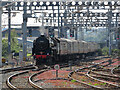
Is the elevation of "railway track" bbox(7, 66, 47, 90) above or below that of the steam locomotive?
below

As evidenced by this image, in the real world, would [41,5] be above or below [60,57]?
above

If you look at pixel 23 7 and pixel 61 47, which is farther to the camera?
pixel 23 7

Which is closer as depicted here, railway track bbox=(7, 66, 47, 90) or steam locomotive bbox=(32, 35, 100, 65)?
railway track bbox=(7, 66, 47, 90)

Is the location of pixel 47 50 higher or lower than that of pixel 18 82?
higher

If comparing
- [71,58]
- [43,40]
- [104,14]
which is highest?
[104,14]

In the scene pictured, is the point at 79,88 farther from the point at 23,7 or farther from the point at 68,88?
the point at 23,7

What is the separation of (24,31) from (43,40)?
9066 mm

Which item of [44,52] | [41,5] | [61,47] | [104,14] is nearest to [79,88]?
[44,52]

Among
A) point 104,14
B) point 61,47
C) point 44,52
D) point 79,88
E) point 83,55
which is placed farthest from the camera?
point 83,55

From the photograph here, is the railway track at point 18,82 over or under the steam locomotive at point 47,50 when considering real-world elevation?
under

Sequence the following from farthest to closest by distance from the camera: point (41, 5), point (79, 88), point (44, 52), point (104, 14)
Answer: point (104, 14)
point (41, 5)
point (44, 52)
point (79, 88)

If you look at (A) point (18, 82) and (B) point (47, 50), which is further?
(B) point (47, 50)

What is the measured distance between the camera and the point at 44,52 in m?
27.8

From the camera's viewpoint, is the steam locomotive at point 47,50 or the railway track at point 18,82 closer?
the railway track at point 18,82
